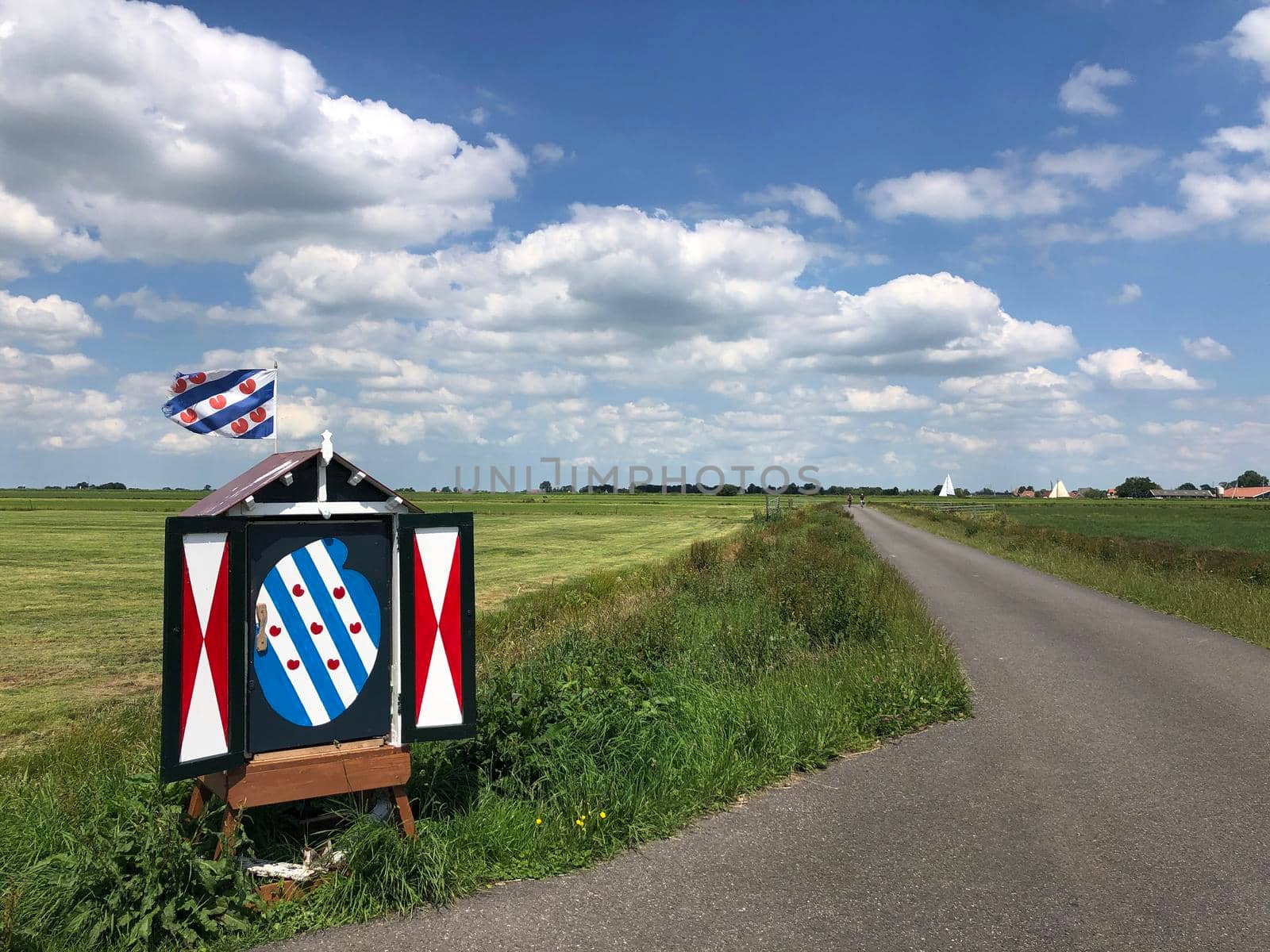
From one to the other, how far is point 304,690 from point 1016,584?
16709 mm

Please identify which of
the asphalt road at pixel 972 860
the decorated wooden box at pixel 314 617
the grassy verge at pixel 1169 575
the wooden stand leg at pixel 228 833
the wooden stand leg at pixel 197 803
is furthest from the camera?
the grassy verge at pixel 1169 575

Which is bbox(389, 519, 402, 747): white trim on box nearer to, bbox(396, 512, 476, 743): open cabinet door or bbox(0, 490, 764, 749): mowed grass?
bbox(396, 512, 476, 743): open cabinet door

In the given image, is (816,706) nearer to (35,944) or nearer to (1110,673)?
(1110,673)

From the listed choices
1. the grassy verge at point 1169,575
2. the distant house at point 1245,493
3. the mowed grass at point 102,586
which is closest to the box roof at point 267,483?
the mowed grass at point 102,586

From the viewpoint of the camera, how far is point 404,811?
4246mm

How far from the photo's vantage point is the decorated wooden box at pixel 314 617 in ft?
13.2

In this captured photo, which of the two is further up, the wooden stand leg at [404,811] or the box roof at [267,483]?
the box roof at [267,483]

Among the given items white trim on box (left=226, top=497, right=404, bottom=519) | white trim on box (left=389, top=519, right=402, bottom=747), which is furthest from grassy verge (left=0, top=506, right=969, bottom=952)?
white trim on box (left=226, top=497, right=404, bottom=519)

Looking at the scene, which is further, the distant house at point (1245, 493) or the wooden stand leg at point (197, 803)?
the distant house at point (1245, 493)

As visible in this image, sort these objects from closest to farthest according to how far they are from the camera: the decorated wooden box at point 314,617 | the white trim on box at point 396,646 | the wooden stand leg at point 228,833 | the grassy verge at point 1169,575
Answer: the wooden stand leg at point 228,833, the decorated wooden box at point 314,617, the white trim on box at point 396,646, the grassy verge at point 1169,575

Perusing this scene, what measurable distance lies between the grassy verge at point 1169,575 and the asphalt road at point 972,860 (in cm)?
571

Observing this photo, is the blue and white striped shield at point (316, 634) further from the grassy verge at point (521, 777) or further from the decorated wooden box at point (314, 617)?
the grassy verge at point (521, 777)

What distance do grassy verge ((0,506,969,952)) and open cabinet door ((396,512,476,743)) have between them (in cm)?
55

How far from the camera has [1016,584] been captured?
17938 mm
